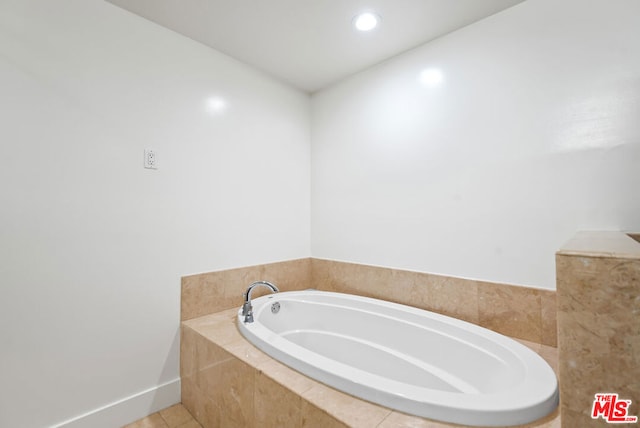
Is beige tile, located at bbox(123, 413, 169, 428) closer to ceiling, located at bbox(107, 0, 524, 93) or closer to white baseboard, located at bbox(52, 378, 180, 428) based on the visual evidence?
white baseboard, located at bbox(52, 378, 180, 428)

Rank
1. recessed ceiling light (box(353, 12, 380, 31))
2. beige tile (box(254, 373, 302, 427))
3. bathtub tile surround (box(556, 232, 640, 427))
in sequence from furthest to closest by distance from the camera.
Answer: recessed ceiling light (box(353, 12, 380, 31)) < beige tile (box(254, 373, 302, 427)) < bathtub tile surround (box(556, 232, 640, 427))

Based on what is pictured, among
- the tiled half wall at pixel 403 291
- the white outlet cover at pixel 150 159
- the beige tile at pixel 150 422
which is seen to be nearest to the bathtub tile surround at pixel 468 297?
the tiled half wall at pixel 403 291

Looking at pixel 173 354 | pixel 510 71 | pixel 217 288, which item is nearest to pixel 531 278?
pixel 510 71

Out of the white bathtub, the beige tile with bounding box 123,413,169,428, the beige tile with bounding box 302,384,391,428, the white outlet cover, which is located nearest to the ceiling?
the white outlet cover

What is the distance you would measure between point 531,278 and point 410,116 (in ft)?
4.08

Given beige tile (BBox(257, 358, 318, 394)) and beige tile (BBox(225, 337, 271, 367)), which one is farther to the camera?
beige tile (BBox(225, 337, 271, 367))

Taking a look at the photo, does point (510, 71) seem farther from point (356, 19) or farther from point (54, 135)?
point (54, 135)

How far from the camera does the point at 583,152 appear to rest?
1.36 meters

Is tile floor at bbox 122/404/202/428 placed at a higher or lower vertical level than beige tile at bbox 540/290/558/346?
lower

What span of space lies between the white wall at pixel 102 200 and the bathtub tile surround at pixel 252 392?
0.23 metres

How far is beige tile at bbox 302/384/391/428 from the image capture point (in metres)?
0.89

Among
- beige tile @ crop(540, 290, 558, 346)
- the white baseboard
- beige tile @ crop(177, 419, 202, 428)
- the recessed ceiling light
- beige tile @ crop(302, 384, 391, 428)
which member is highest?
the recessed ceiling light

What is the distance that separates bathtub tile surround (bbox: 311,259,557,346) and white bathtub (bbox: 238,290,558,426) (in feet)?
0.42

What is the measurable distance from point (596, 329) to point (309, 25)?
1920mm
